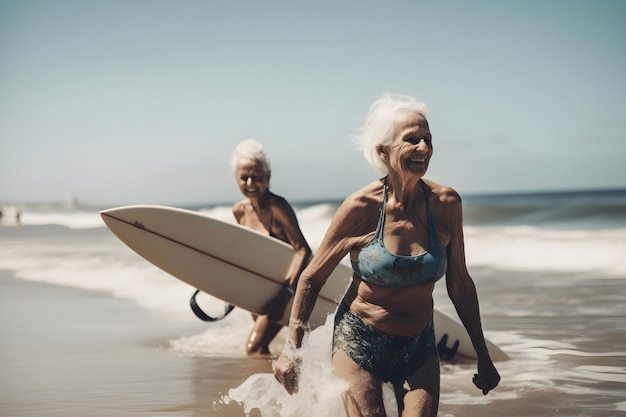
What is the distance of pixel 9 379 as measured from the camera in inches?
201

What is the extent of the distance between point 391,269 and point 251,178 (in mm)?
3245

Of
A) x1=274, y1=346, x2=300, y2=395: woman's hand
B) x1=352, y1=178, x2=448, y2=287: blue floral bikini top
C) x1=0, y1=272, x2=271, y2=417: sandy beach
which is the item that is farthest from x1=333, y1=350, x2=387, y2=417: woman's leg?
x1=0, y1=272, x2=271, y2=417: sandy beach

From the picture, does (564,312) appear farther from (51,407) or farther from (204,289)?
(51,407)

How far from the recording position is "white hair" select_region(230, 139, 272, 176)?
5844 millimetres

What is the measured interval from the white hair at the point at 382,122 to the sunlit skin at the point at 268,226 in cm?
299

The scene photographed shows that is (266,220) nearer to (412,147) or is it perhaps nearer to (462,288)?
(462,288)

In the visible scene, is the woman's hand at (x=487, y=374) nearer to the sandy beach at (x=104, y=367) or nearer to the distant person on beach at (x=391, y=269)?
the distant person on beach at (x=391, y=269)

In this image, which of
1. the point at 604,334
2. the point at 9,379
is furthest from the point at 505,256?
the point at 9,379

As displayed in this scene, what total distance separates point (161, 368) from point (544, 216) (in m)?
23.9

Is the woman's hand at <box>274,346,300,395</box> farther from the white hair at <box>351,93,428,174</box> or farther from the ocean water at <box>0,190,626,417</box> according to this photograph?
the white hair at <box>351,93,428,174</box>

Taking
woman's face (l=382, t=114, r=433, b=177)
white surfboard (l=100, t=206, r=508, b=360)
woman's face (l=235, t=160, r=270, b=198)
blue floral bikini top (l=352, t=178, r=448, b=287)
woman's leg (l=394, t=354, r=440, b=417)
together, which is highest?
woman's face (l=382, t=114, r=433, b=177)

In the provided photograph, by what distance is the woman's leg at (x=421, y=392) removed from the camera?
2.75m

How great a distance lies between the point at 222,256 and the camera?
20.1ft

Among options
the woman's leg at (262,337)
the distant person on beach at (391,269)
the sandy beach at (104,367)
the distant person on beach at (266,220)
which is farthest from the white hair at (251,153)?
the distant person on beach at (391,269)
